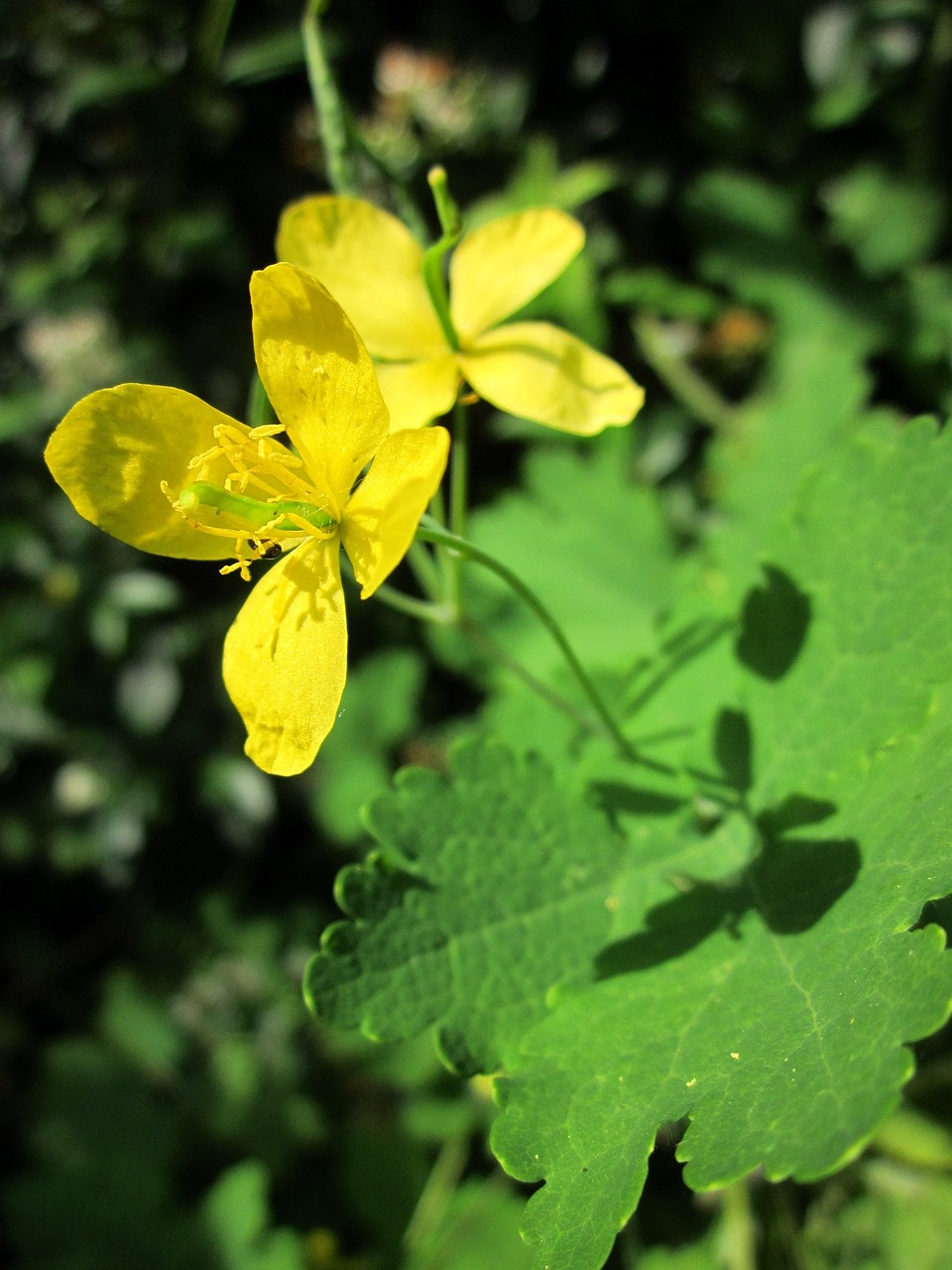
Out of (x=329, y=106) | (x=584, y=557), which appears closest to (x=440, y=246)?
(x=329, y=106)

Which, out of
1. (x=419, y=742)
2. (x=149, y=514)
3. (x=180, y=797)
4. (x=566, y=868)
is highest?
(x=149, y=514)

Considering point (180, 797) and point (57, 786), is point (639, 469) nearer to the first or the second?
point (180, 797)

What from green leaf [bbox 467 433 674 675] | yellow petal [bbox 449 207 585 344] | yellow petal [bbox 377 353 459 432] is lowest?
green leaf [bbox 467 433 674 675]

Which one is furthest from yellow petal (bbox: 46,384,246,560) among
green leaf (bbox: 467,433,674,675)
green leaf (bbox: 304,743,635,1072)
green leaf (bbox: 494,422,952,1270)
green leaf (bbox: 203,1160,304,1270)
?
green leaf (bbox: 203,1160,304,1270)

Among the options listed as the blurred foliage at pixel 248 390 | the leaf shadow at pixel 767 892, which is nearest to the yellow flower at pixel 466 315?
the leaf shadow at pixel 767 892

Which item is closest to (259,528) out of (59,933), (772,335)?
(772,335)

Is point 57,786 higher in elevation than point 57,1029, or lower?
higher

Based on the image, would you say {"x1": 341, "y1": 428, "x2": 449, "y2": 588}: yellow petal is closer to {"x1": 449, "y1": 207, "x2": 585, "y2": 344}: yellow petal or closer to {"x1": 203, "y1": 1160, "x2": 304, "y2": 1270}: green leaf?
{"x1": 449, "y1": 207, "x2": 585, "y2": 344}: yellow petal
